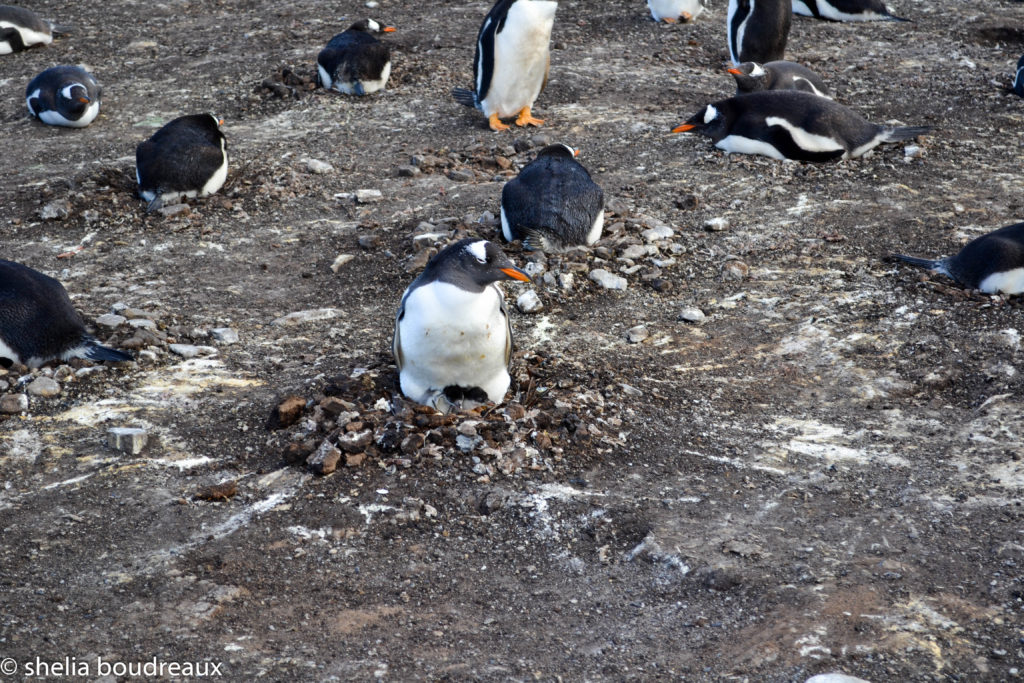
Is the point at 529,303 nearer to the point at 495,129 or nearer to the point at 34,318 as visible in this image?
the point at 34,318

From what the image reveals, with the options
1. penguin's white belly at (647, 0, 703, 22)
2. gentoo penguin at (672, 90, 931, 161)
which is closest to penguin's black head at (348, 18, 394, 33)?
penguin's white belly at (647, 0, 703, 22)

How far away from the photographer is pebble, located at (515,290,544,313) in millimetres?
5121

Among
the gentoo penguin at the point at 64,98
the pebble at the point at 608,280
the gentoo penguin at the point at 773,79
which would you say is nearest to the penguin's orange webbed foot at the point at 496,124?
the gentoo penguin at the point at 773,79

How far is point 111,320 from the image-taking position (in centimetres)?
494

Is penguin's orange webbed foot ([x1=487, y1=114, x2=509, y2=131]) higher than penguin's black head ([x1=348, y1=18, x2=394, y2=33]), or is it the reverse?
penguin's black head ([x1=348, y1=18, x2=394, y2=33])

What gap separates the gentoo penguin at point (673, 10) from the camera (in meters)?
10.0

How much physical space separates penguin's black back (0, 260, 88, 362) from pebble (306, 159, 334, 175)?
2714 mm

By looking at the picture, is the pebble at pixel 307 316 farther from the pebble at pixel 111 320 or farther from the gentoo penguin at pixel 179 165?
the gentoo penguin at pixel 179 165

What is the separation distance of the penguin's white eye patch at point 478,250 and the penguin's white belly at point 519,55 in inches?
160

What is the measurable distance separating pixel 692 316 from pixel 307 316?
→ 1.93 metres

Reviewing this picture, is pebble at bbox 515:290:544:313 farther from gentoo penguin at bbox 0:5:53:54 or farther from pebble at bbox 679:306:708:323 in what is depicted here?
gentoo penguin at bbox 0:5:53:54

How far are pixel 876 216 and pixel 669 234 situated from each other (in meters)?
1.27

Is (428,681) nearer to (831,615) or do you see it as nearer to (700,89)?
(831,615)

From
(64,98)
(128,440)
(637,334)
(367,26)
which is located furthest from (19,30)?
(637,334)
